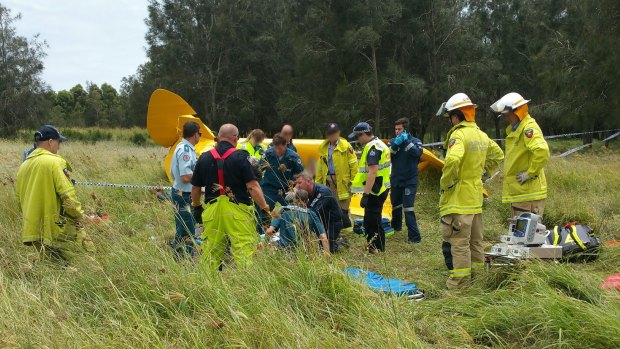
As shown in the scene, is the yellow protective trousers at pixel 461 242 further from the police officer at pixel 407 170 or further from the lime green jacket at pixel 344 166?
the lime green jacket at pixel 344 166

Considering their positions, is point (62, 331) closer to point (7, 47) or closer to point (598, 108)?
point (598, 108)

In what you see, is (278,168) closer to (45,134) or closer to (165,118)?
(45,134)

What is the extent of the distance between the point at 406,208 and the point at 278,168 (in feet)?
5.94

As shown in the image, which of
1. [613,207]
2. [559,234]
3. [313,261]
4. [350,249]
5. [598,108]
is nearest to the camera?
[313,261]

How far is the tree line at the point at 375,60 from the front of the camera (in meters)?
23.3

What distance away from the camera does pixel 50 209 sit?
174 inches

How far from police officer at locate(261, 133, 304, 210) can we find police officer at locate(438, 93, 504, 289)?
93.0 inches

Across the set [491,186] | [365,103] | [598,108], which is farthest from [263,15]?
[491,186]

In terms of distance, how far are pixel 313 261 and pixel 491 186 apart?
23.2 feet

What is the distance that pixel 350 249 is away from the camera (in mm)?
5984

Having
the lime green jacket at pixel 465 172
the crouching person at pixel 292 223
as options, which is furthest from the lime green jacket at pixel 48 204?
the lime green jacket at pixel 465 172

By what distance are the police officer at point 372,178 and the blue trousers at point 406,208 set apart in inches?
33.3

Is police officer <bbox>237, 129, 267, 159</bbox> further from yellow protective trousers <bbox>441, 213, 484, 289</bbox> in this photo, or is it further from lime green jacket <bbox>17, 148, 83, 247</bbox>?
yellow protective trousers <bbox>441, 213, 484, 289</bbox>

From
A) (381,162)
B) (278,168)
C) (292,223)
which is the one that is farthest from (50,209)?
(381,162)
